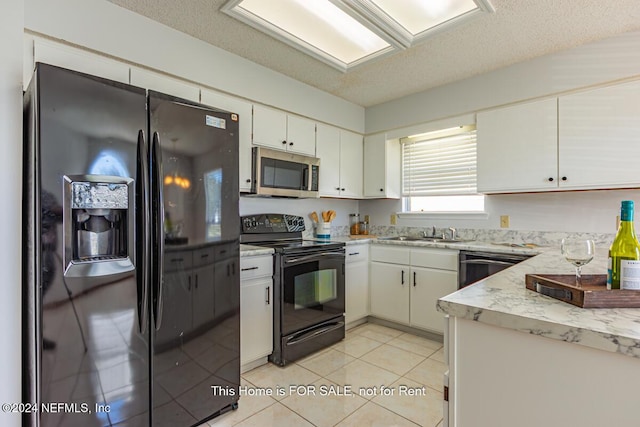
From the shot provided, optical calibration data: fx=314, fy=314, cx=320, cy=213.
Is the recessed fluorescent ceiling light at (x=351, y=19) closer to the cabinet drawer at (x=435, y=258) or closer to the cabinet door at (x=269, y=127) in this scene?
the cabinet door at (x=269, y=127)

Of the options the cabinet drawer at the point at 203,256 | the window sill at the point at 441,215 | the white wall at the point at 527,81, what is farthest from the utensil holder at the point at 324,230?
the cabinet drawer at the point at 203,256

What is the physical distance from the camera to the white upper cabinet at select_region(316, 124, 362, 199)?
3299mm

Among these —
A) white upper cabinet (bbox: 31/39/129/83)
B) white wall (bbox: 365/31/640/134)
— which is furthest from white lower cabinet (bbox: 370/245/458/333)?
white upper cabinet (bbox: 31/39/129/83)

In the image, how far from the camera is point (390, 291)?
3117 millimetres

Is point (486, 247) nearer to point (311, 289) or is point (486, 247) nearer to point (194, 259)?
point (311, 289)

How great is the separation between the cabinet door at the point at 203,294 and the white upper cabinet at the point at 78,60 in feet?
4.31

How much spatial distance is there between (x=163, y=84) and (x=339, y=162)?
6.16 feet

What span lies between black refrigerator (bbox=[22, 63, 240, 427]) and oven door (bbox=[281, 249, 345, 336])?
644mm

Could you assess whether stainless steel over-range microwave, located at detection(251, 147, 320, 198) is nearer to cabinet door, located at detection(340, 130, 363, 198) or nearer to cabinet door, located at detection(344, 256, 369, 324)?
cabinet door, located at detection(340, 130, 363, 198)

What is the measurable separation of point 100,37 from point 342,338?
9.32ft

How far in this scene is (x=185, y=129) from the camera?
165cm

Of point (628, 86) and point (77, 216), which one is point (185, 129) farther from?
point (628, 86)

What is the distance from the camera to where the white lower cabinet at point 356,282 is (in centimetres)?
305

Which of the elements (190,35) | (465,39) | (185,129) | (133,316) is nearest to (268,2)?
(190,35)
